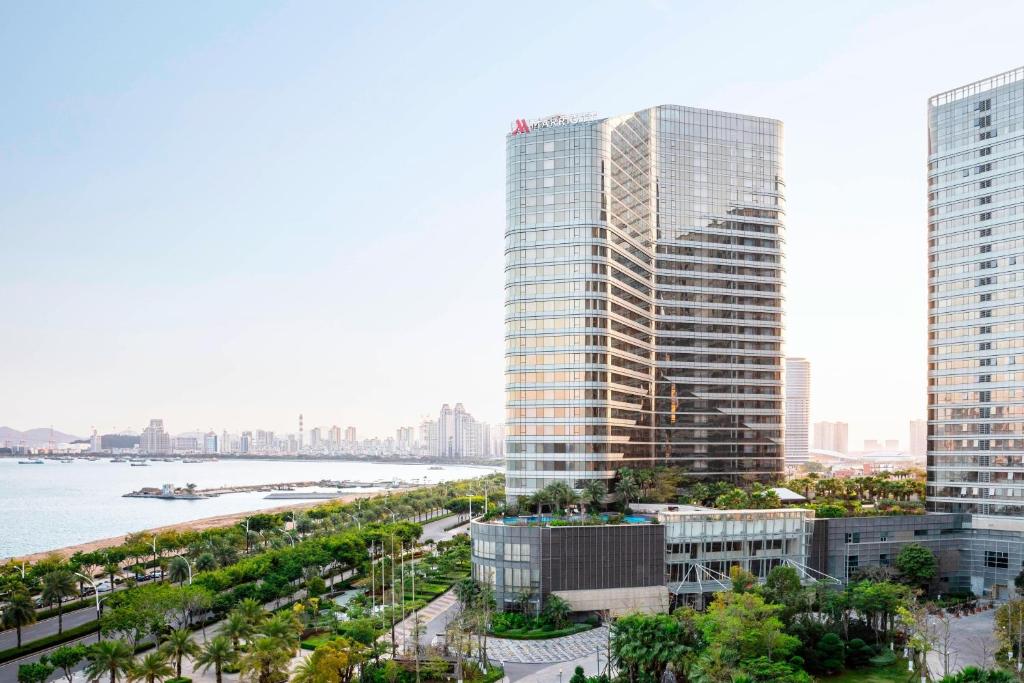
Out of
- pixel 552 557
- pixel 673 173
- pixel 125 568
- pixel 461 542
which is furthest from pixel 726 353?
pixel 125 568

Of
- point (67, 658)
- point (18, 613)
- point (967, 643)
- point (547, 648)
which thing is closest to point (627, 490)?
point (547, 648)

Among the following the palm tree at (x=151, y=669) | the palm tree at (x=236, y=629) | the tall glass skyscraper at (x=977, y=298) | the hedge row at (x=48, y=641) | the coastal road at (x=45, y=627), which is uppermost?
the tall glass skyscraper at (x=977, y=298)

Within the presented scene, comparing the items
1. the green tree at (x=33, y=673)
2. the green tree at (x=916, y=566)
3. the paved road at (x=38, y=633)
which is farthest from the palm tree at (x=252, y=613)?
the green tree at (x=916, y=566)

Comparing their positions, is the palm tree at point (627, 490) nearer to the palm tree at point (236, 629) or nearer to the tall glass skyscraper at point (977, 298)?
the tall glass skyscraper at point (977, 298)

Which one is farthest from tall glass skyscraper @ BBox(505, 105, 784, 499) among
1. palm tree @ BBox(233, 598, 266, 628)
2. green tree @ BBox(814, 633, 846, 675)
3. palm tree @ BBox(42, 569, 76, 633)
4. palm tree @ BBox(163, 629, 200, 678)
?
palm tree @ BBox(163, 629, 200, 678)

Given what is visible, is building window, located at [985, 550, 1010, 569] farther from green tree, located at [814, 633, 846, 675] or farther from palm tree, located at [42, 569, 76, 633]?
palm tree, located at [42, 569, 76, 633]

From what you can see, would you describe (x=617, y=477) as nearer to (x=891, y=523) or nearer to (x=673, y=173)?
(x=891, y=523)

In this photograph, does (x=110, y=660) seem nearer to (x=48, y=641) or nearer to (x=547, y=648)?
(x=48, y=641)
